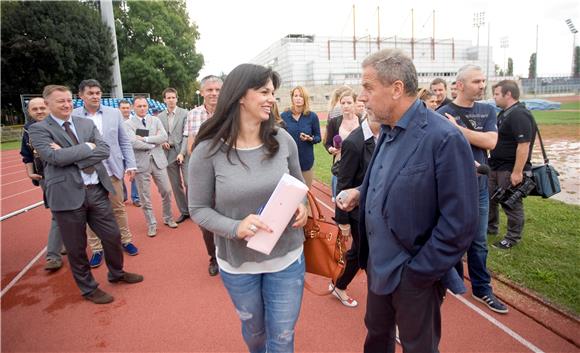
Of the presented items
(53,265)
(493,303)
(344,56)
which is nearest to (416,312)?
(493,303)

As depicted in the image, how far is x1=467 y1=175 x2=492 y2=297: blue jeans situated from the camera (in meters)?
3.18

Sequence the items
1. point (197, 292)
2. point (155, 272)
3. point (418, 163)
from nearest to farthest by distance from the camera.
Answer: point (418, 163) → point (197, 292) → point (155, 272)

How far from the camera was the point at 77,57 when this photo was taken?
88.4 feet

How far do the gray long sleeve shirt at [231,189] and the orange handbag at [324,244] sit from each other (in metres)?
0.29

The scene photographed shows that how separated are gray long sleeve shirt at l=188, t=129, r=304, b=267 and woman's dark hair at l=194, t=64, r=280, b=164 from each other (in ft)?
0.15

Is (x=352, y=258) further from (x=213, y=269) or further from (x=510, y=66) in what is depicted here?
(x=510, y=66)

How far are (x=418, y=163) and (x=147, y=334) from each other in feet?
9.62

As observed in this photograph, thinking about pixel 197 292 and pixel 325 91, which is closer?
pixel 197 292

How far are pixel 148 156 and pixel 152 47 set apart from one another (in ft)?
106

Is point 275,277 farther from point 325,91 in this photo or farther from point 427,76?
point 427,76

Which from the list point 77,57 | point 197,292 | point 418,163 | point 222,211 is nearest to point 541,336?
point 418,163

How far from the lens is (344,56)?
267 ft

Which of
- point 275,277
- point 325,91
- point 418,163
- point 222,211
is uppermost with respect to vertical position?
point 325,91

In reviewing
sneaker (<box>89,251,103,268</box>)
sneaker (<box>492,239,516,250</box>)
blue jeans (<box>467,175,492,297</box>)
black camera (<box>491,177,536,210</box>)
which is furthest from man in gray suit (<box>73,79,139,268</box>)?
sneaker (<box>492,239,516,250</box>)
